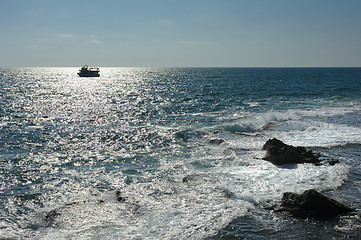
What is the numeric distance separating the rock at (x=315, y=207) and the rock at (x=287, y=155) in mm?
6194

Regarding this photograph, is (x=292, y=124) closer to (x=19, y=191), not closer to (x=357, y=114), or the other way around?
(x=357, y=114)

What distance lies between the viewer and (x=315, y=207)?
11055 millimetres

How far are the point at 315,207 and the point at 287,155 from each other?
6.91m

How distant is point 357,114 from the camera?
33688mm

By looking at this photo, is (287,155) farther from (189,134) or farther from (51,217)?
(51,217)

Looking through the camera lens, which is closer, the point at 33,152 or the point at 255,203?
the point at 255,203

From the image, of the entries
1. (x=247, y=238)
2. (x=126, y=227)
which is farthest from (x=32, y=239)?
(x=247, y=238)

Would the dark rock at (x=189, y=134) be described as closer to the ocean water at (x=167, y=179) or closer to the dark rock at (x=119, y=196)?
the ocean water at (x=167, y=179)

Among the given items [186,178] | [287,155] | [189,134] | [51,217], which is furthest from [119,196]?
[189,134]

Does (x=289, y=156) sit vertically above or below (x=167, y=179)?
above

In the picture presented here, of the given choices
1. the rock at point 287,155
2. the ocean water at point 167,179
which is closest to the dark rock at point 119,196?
the ocean water at point 167,179

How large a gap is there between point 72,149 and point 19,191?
7778 mm

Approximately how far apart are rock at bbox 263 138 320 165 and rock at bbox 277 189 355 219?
6194 mm

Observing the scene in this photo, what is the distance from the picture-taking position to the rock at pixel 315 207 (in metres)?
10.9
